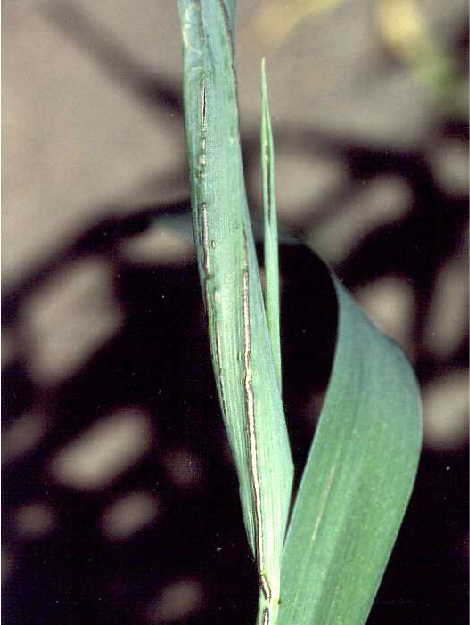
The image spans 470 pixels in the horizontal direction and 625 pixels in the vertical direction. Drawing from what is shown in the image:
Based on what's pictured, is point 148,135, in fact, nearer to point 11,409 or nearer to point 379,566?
point 11,409

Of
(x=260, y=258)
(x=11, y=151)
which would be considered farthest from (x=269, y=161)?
(x=11, y=151)

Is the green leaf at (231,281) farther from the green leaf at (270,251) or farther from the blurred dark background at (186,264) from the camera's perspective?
the blurred dark background at (186,264)

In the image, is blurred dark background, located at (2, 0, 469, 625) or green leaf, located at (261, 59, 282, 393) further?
blurred dark background, located at (2, 0, 469, 625)

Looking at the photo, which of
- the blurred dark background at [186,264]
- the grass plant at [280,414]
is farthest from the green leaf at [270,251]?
the blurred dark background at [186,264]

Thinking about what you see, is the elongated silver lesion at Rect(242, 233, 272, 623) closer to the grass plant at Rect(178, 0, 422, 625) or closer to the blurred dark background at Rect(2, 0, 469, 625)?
the grass plant at Rect(178, 0, 422, 625)

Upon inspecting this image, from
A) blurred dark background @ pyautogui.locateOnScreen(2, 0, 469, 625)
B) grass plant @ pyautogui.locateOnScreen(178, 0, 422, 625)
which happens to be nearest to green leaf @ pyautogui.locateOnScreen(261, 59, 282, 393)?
grass plant @ pyautogui.locateOnScreen(178, 0, 422, 625)

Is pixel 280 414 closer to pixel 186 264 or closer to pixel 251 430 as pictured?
pixel 251 430
